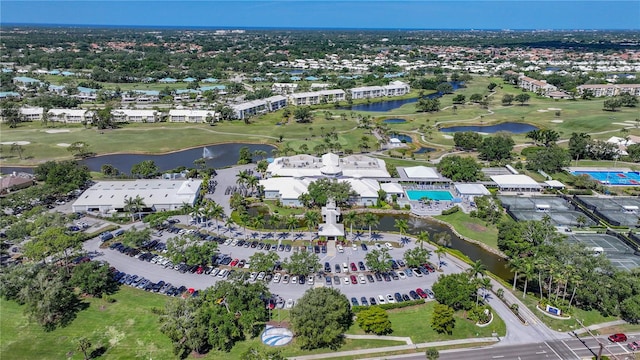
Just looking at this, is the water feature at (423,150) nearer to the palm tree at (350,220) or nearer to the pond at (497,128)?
the pond at (497,128)

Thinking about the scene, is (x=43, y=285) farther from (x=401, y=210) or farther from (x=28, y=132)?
(x=28, y=132)

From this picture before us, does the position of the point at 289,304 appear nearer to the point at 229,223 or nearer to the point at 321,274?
the point at 321,274

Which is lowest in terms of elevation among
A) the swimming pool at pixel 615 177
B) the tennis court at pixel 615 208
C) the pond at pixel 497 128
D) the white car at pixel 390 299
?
the white car at pixel 390 299

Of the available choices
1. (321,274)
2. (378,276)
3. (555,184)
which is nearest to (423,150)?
(555,184)

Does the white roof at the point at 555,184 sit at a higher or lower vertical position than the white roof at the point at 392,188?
lower

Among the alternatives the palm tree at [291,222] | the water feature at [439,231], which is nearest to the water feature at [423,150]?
the water feature at [439,231]
